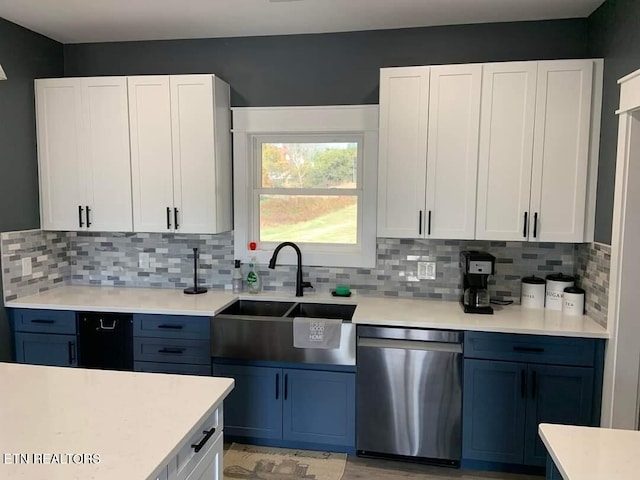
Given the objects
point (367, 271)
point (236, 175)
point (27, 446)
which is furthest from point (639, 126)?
point (27, 446)

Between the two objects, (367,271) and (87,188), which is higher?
(87,188)

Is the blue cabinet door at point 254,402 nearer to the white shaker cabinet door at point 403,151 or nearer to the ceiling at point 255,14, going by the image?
the white shaker cabinet door at point 403,151

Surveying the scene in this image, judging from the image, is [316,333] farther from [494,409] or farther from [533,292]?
[533,292]

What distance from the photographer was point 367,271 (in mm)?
3338

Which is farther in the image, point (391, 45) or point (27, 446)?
point (391, 45)

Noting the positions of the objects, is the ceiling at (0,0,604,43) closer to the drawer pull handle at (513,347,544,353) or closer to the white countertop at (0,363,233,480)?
the drawer pull handle at (513,347,544,353)

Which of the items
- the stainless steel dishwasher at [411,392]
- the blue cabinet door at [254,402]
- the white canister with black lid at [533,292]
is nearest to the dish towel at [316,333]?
the stainless steel dishwasher at [411,392]

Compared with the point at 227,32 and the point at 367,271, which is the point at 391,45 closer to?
the point at 227,32

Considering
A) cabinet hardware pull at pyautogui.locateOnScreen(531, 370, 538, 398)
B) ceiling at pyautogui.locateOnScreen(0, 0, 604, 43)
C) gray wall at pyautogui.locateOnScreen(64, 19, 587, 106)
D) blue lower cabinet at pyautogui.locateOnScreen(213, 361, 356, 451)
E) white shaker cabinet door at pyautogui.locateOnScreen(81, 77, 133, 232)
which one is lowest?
blue lower cabinet at pyautogui.locateOnScreen(213, 361, 356, 451)

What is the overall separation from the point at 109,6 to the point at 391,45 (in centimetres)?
174

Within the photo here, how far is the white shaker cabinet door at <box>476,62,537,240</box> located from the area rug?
1.62 meters

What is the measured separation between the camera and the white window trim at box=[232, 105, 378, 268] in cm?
323

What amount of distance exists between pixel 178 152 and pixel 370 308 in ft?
5.27

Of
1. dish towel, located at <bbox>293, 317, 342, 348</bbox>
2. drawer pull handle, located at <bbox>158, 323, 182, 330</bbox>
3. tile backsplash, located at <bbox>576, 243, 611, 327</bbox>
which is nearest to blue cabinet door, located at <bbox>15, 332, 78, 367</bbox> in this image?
drawer pull handle, located at <bbox>158, 323, 182, 330</bbox>
